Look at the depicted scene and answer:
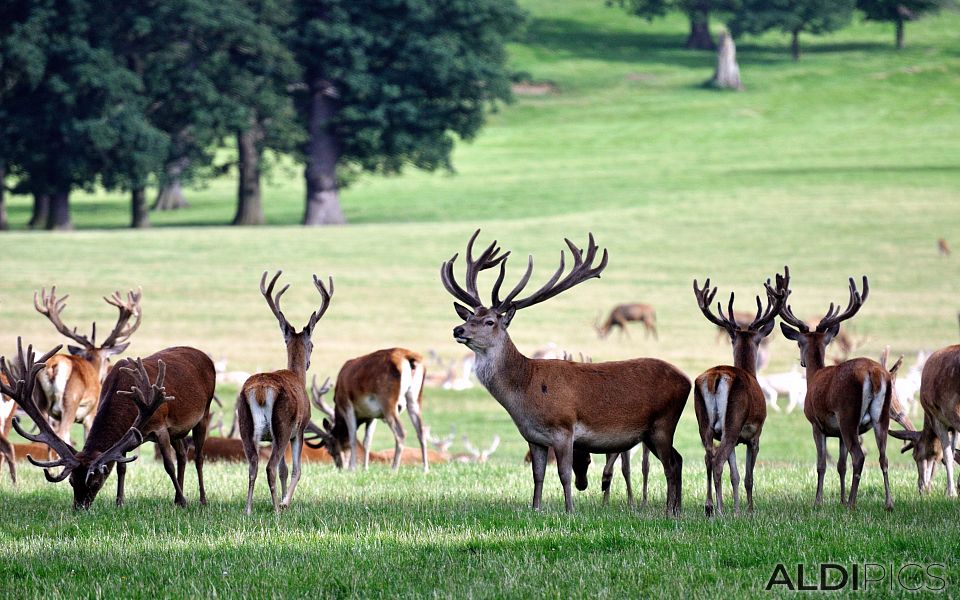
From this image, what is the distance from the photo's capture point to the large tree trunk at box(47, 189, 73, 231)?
4672cm

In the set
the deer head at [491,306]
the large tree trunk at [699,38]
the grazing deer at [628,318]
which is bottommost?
the grazing deer at [628,318]

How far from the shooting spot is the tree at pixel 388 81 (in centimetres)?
4838

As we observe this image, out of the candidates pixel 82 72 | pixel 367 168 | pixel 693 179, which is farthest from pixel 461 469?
pixel 693 179

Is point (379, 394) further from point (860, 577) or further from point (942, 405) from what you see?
point (860, 577)

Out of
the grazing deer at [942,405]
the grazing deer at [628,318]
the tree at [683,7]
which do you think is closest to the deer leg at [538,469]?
the grazing deer at [942,405]

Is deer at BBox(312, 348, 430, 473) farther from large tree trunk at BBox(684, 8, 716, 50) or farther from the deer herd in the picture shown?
large tree trunk at BBox(684, 8, 716, 50)

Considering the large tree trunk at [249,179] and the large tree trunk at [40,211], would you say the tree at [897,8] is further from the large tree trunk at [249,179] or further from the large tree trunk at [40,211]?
the large tree trunk at [40,211]

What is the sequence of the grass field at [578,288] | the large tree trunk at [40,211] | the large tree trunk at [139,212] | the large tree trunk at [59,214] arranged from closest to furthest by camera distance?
the grass field at [578,288] < the large tree trunk at [59,214] < the large tree trunk at [139,212] < the large tree trunk at [40,211]

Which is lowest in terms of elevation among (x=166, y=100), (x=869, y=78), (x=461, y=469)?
(x=461, y=469)

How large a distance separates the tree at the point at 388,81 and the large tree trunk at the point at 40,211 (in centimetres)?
1021

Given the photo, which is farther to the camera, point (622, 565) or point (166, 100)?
point (166, 100)

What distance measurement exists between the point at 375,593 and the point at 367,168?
44.7 meters

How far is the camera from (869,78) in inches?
3007

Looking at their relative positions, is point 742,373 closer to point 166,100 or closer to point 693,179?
point 166,100
